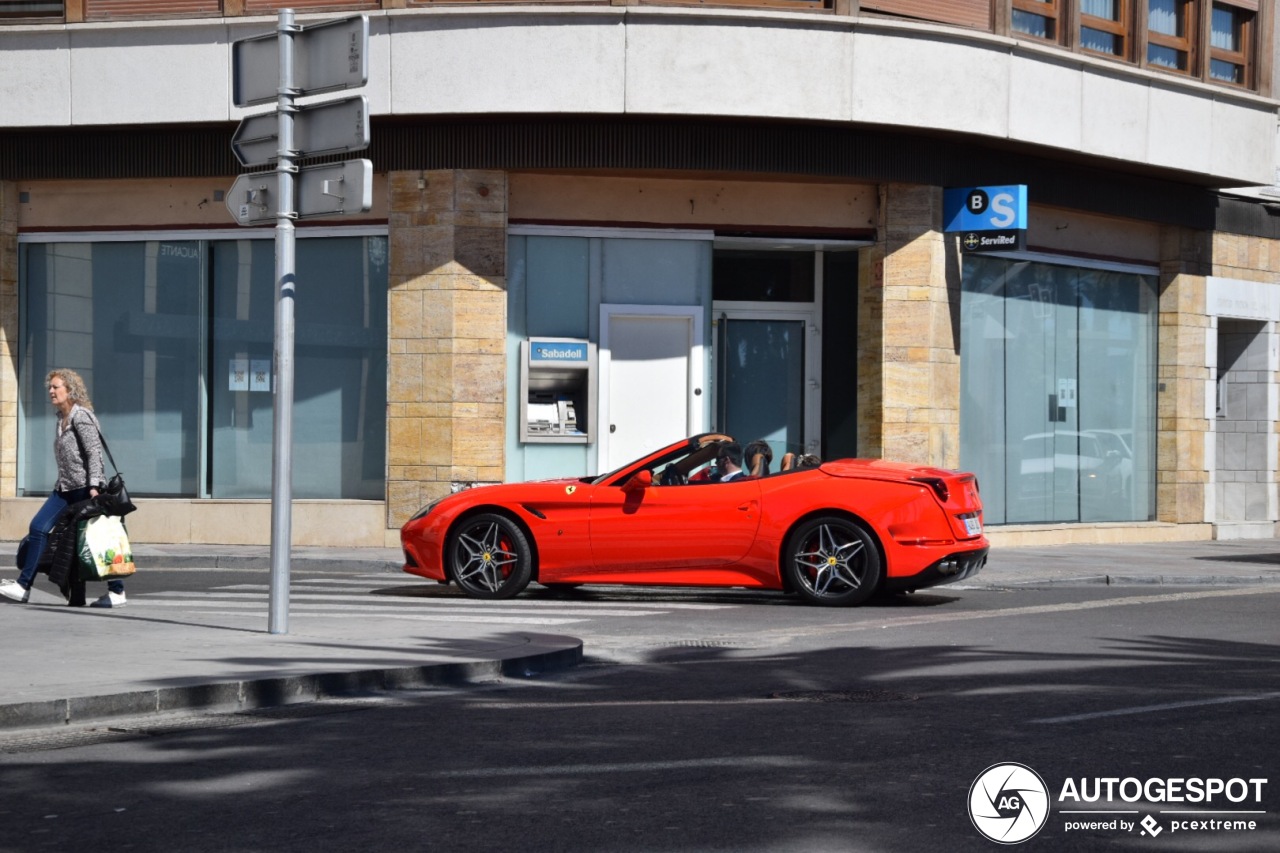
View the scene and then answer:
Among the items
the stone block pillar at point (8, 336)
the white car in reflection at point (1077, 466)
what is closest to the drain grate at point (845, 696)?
the white car in reflection at point (1077, 466)

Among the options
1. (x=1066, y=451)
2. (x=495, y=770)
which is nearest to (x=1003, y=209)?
(x=1066, y=451)

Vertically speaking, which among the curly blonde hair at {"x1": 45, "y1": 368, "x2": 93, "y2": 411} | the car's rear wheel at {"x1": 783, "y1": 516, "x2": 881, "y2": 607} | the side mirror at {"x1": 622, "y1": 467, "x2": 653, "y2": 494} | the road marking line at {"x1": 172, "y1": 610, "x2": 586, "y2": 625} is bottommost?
the road marking line at {"x1": 172, "y1": 610, "x2": 586, "y2": 625}

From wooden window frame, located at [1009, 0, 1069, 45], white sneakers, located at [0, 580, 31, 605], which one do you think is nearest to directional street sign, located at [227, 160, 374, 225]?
white sneakers, located at [0, 580, 31, 605]

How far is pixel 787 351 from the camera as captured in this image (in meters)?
22.5

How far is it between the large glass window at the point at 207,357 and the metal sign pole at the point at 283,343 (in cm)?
1027

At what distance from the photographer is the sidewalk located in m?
8.16

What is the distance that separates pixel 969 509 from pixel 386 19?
9.80 metres

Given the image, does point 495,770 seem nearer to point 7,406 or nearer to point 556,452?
point 556,452

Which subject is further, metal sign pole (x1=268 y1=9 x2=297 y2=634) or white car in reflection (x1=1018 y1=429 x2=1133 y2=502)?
white car in reflection (x1=1018 y1=429 x2=1133 y2=502)

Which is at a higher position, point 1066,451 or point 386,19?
point 386,19

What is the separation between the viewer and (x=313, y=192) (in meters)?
10.7

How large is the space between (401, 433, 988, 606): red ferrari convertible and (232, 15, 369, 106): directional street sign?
4.58 meters

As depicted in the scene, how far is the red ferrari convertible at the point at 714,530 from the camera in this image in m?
13.8

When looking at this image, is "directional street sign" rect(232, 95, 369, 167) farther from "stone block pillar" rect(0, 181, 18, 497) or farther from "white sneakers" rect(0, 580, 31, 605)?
"stone block pillar" rect(0, 181, 18, 497)
